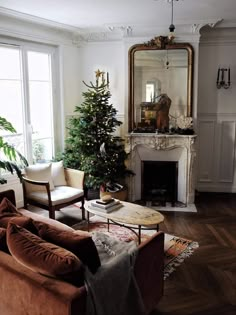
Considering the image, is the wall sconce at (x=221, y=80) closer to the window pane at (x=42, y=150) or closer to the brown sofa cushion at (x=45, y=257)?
the window pane at (x=42, y=150)

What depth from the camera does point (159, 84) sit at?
5219mm

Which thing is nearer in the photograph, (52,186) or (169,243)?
(169,243)

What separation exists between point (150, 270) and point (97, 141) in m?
2.85

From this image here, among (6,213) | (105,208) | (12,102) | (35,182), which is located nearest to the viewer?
(6,213)

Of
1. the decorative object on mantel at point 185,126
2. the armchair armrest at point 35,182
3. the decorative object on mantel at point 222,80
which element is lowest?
the armchair armrest at point 35,182

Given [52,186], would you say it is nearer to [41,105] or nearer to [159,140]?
[41,105]

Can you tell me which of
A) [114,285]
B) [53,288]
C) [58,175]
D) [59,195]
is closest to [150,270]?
[114,285]

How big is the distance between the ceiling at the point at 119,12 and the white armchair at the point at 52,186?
79.1 inches

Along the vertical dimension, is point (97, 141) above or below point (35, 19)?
below

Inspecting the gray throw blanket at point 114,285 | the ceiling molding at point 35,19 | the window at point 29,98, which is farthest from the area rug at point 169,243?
the ceiling molding at point 35,19

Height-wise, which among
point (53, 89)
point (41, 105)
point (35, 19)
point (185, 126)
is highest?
point (35, 19)

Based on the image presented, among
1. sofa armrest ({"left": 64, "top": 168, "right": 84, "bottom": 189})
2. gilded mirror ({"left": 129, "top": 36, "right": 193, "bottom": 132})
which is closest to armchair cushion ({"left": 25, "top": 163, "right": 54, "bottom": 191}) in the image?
sofa armrest ({"left": 64, "top": 168, "right": 84, "bottom": 189})

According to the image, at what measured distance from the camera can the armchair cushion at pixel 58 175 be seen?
462cm

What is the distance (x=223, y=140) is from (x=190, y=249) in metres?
2.50
